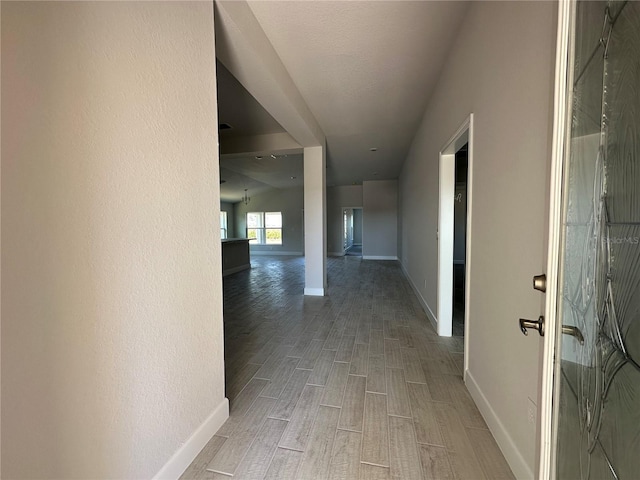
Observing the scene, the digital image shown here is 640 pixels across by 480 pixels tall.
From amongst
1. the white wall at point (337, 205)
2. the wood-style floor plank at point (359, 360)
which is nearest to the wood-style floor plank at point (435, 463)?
the wood-style floor plank at point (359, 360)

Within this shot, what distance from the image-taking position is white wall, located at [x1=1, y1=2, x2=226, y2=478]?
2.22ft

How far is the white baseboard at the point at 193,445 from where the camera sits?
114 centimetres

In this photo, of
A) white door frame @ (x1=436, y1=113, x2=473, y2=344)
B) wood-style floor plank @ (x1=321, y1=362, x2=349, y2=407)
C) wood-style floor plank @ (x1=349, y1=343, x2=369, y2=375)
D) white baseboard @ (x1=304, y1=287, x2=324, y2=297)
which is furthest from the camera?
white baseboard @ (x1=304, y1=287, x2=324, y2=297)

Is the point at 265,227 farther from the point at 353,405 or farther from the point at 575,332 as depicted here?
the point at 575,332

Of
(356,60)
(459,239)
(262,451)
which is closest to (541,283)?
(262,451)

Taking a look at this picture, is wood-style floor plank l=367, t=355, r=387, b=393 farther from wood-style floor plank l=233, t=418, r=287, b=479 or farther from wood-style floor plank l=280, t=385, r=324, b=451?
wood-style floor plank l=233, t=418, r=287, b=479

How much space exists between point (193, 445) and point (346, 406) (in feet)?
3.05

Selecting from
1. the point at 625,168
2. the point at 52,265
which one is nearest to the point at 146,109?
the point at 52,265

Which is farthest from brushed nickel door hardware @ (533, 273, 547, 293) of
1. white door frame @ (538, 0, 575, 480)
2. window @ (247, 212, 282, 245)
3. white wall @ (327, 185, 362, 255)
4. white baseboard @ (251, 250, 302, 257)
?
window @ (247, 212, 282, 245)

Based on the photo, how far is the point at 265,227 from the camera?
12469 millimetres

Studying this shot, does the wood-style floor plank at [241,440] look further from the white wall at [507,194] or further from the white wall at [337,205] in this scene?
the white wall at [337,205]

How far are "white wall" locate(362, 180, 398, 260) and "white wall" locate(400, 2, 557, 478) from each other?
7218 millimetres

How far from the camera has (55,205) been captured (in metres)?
0.74

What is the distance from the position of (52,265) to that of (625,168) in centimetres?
168
